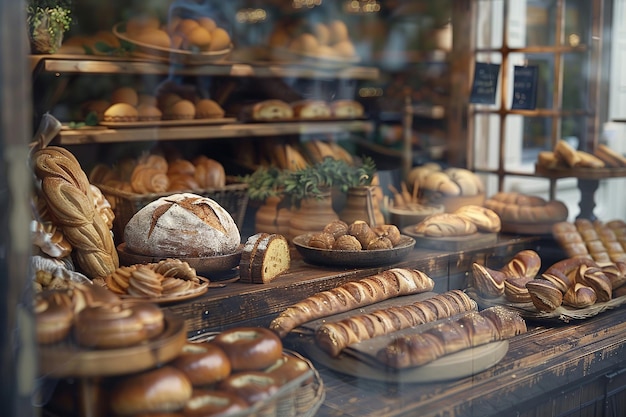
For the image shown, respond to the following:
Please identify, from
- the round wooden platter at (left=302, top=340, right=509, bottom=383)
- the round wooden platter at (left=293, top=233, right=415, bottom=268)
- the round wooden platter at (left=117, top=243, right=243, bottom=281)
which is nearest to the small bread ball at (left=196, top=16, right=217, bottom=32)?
the round wooden platter at (left=293, top=233, right=415, bottom=268)

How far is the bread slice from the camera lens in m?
2.58

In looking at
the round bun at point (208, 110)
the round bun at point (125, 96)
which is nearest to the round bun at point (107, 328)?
the round bun at point (125, 96)

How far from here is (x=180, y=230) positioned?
2.53 meters

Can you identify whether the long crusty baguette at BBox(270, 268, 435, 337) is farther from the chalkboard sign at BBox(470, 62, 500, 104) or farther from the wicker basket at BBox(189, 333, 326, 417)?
the chalkboard sign at BBox(470, 62, 500, 104)

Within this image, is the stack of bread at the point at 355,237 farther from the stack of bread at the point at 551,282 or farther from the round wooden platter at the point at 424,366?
the round wooden platter at the point at 424,366

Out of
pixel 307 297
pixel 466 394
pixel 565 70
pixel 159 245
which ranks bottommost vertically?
pixel 466 394

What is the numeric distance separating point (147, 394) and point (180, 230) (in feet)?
2.88

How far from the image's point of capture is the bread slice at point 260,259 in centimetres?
258

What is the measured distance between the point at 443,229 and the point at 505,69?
63.1 inches

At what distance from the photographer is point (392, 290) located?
2.69 m

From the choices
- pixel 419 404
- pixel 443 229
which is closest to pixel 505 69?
pixel 443 229

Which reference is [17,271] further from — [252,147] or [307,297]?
[252,147]

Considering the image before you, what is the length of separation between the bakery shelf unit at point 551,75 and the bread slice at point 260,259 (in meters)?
1.95

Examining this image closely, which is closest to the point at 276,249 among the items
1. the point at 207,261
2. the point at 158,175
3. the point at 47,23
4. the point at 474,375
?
the point at 207,261
